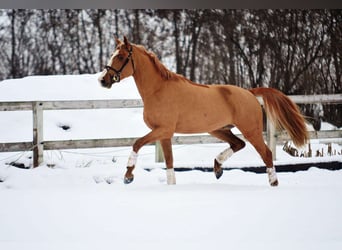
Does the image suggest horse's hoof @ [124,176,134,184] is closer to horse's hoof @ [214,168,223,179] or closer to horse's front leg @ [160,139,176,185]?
horse's front leg @ [160,139,176,185]

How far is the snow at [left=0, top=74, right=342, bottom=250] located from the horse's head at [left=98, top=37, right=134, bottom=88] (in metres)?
0.78

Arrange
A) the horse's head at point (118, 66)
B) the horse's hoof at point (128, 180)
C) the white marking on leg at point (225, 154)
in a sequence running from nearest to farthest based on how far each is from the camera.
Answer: the horse's head at point (118, 66), the horse's hoof at point (128, 180), the white marking on leg at point (225, 154)

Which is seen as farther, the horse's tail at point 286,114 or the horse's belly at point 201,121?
the horse's tail at point 286,114

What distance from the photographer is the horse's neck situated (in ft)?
9.82

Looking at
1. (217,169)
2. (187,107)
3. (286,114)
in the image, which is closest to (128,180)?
(187,107)

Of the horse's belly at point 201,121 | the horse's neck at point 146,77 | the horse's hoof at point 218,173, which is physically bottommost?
the horse's hoof at point 218,173

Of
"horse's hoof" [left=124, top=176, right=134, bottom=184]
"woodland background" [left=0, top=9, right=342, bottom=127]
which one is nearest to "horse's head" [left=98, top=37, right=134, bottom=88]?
"horse's hoof" [left=124, top=176, right=134, bottom=184]

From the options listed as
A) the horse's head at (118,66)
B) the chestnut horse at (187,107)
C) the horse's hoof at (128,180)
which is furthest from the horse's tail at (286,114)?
the horse's hoof at (128,180)

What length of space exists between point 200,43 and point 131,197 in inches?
76.3

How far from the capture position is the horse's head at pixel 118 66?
2824 mm

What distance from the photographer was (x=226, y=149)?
10.9 ft

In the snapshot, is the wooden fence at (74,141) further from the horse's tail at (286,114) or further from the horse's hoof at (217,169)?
the horse's tail at (286,114)

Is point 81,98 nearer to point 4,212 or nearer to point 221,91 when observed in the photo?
point 221,91

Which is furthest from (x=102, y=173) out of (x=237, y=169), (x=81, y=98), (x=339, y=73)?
(x=339, y=73)
